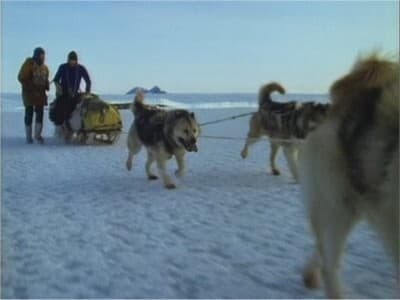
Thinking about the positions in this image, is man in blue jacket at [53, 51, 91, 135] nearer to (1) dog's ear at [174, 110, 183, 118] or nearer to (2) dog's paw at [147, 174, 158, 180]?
(2) dog's paw at [147, 174, 158, 180]

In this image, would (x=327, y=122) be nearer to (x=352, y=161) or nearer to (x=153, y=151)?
(x=352, y=161)

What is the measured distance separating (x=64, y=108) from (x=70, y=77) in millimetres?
627

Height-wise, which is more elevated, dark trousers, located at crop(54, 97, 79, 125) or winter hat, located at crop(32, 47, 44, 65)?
winter hat, located at crop(32, 47, 44, 65)

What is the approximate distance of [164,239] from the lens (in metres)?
4.66

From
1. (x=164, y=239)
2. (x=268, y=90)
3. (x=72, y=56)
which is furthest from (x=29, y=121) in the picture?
(x=164, y=239)

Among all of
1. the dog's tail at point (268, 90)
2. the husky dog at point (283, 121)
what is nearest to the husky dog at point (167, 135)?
the husky dog at point (283, 121)

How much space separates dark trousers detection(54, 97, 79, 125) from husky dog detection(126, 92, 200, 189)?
4663mm

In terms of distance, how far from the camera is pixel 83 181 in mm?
7605

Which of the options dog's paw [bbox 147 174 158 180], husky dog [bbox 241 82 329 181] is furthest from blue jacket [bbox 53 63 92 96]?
dog's paw [bbox 147 174 158 180]

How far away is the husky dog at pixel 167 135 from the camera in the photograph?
6.97 meters

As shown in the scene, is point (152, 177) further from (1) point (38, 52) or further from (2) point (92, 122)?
(1) point (38, 52)

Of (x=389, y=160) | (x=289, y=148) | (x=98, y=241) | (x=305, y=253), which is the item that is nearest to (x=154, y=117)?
(x=289, y=148)

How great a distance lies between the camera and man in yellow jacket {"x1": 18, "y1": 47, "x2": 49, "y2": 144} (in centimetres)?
1189

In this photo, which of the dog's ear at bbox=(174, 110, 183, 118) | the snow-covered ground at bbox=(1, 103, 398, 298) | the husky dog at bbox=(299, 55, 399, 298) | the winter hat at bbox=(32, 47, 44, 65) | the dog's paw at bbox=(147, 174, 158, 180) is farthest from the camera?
the winter hat at bbox=(32, 47, 44, 65)
